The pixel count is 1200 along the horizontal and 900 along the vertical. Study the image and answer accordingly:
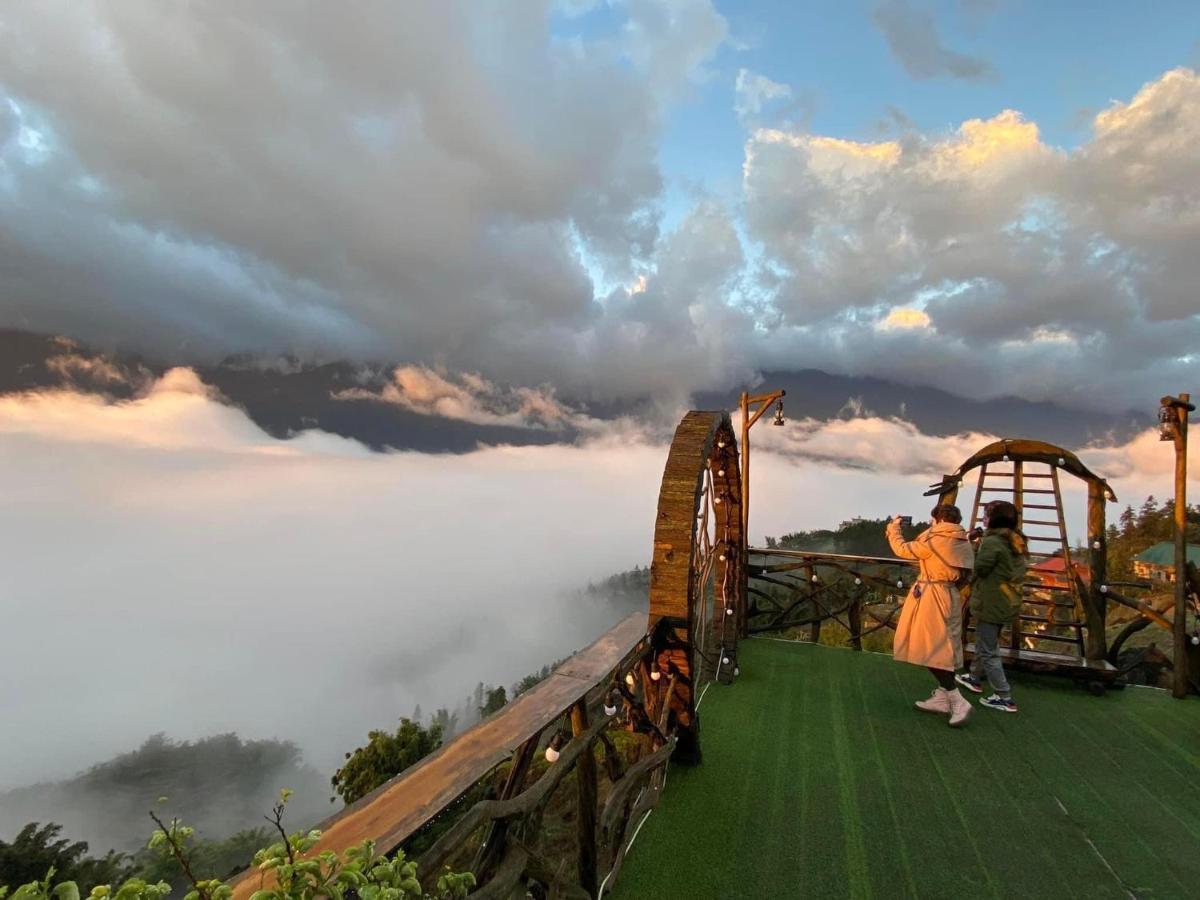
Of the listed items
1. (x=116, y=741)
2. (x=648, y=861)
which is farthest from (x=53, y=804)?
(x=648, y=861)

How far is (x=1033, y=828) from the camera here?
147 inches

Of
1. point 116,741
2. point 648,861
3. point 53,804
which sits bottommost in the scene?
point 116,741

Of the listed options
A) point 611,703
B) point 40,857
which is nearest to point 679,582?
point 611,703

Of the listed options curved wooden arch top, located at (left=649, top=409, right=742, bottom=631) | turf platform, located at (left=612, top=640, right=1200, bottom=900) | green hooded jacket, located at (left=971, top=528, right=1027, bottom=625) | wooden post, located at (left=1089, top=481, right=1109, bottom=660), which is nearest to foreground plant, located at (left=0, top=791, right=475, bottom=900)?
turf platform, located at (left=612, top=640, right=1200, bottom=900)

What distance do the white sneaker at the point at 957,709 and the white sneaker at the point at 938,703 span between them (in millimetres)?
87

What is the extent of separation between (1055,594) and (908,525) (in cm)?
532

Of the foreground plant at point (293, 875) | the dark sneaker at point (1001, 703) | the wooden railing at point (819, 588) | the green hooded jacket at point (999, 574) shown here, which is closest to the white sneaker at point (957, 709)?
the dark sneaker at point (1001, 703)

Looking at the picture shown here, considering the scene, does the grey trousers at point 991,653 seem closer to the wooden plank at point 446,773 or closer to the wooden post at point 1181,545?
the wooden post at point 1181,545

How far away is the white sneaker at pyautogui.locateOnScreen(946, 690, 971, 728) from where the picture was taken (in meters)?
4.97

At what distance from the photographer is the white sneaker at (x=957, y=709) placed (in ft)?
16.3

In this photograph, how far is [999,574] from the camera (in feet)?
17.2

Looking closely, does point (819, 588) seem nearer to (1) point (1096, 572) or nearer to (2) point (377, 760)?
(1) point (1096, 572)

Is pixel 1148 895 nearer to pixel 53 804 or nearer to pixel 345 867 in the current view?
pixel 345 867

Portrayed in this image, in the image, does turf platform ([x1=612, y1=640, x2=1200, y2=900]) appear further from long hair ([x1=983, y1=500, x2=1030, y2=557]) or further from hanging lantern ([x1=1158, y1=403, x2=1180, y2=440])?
hanging lantern ([x1=1158, y1=403, x2=1180, y2=440])
